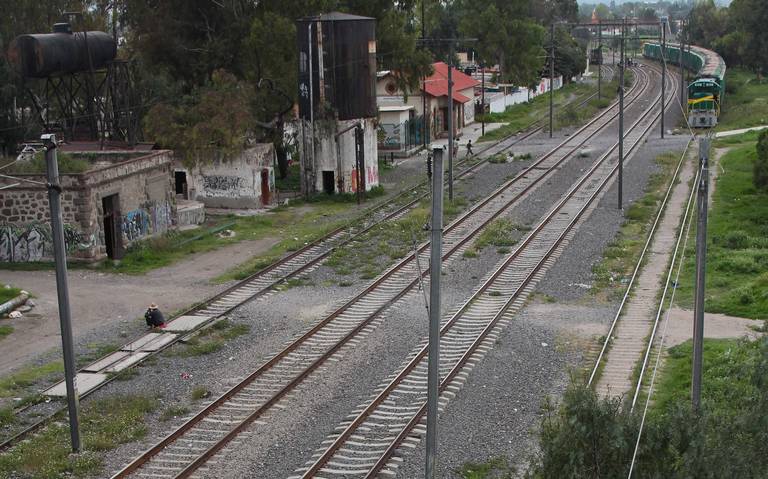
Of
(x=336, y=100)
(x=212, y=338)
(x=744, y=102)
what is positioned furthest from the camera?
(x=744, y=102)

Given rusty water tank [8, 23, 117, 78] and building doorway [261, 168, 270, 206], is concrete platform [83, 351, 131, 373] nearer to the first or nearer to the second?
rusty water tank [8, 23, 117, 78]

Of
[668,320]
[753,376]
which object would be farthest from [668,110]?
[753,376]

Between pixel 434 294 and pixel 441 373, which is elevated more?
pixel 434 294

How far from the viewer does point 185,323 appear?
26000 millimetres

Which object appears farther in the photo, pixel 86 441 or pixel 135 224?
pixel 135 224

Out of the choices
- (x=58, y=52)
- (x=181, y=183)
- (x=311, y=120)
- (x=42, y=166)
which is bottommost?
(x=181, y=183)

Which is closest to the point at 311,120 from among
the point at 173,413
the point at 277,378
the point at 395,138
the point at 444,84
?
the point at 395,138

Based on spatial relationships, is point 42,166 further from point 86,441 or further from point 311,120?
point 86,441

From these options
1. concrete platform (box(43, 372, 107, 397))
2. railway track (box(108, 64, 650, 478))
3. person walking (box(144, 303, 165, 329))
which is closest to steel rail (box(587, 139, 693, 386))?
railway track (box(108, 64, 650, 478))

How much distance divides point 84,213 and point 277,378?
13011 millimetres

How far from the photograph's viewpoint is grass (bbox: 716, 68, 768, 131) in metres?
69.5

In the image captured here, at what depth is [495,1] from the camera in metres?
95.4

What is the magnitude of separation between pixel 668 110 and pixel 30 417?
216 feet

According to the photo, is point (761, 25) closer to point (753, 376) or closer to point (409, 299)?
point (409, 299)
